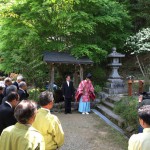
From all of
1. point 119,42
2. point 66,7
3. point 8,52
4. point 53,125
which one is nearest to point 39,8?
point 66,7

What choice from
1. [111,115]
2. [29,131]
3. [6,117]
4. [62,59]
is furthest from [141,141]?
[62,59]

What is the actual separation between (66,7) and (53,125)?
34.4 feet

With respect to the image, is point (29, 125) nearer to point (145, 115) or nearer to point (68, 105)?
point (145, 115)

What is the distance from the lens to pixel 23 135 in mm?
2732

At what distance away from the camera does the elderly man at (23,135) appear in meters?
2.72

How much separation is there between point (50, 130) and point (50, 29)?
415 inches

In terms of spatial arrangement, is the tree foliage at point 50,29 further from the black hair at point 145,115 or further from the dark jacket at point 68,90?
the black hair at point 145,115

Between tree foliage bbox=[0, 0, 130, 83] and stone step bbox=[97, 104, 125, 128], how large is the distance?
2781 mm

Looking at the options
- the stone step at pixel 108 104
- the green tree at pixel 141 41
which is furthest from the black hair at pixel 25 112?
the green tree at pixel 141 41

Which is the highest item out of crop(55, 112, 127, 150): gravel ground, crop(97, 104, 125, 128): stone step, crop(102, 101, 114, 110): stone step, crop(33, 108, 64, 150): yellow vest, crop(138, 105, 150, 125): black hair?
crop(138, 105, 150, 125): black hair

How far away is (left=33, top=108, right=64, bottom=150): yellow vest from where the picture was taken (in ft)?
12.2

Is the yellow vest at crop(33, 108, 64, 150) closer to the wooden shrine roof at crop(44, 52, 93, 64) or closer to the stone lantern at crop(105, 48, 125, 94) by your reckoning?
the wooden shrine roof at crop(44, 52, 93, 64)

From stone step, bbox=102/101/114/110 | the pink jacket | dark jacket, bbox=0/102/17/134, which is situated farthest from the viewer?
the pink jacket

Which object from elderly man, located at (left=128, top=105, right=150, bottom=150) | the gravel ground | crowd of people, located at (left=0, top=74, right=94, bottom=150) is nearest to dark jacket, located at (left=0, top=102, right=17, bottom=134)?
crowd of people, located at (left=0, top=74, right=94, bottom=150)
